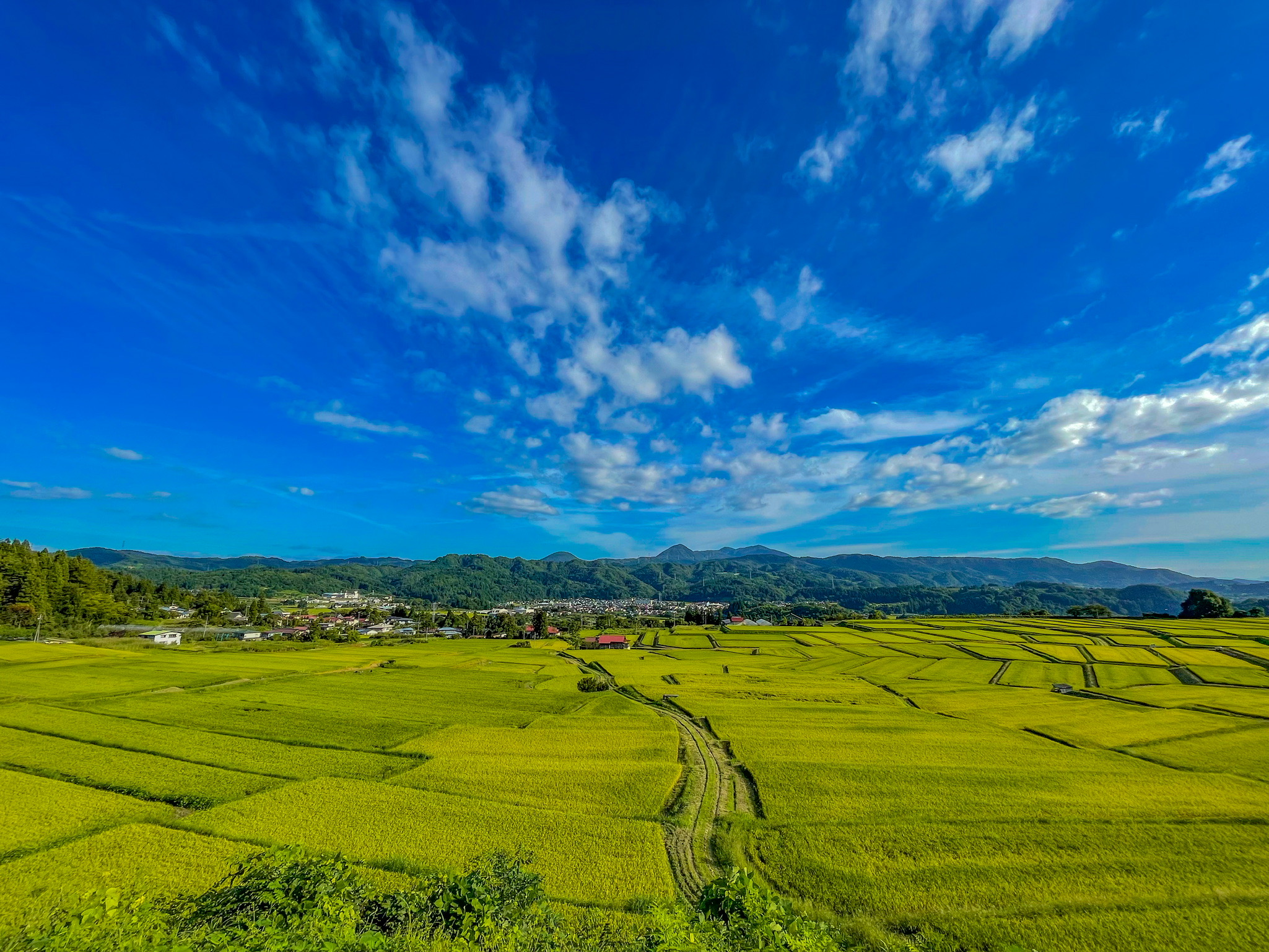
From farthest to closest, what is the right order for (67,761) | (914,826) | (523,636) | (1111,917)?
1. (523,636)
2. (67,761)
3. (914,826)
4. (1111,917)

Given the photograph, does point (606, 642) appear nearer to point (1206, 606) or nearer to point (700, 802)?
point (700, 802)

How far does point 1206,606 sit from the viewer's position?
421ft

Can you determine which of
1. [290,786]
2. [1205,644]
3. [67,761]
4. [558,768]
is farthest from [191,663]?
[1205,644]

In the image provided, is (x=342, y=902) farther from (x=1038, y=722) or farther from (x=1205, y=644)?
(x=1205, y=644)

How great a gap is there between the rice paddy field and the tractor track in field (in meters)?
0.31

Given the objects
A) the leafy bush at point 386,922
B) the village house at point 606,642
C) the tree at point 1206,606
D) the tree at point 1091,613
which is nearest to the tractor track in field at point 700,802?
the leafy bush at point 386,922

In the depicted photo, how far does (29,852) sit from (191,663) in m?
65.0

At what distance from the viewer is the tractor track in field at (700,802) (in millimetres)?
21625

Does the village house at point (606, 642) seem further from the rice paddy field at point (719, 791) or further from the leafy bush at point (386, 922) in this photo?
the leafy bush at point (386, 922)

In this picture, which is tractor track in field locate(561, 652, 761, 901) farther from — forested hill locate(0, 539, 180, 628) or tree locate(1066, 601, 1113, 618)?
tree locate(1066, 601, 1113, 618)

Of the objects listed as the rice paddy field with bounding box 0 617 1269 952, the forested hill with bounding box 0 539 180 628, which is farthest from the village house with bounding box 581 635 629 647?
the forested hill with bounding box 0 539 180 628

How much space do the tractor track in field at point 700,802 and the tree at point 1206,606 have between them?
157545 mm

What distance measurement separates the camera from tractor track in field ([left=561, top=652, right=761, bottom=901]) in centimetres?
2162

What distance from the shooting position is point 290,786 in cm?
2789
